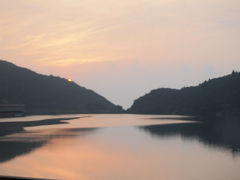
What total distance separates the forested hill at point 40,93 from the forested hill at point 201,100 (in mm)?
25347

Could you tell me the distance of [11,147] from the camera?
77.8 ft

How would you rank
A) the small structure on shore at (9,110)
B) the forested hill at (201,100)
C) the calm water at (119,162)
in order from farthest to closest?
1. the forested hill at (201,100)
2. the small structure on shore at (9,110)
3. the calm water at (119,162)

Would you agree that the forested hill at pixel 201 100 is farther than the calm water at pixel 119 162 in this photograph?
Yes

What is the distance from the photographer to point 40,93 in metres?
144

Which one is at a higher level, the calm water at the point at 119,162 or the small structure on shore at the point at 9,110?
the small structure on shore at the point at 9,110

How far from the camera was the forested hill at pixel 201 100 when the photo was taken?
11975cm

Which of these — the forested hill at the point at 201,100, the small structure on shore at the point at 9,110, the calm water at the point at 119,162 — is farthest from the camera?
the forested hill at the point at 201,100

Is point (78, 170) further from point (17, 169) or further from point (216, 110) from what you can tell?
point (216, 110)

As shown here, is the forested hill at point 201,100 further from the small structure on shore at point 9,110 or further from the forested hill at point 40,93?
the small structure on shore at point 9,110

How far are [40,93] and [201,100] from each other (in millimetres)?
67124

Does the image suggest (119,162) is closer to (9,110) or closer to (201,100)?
(9,110)

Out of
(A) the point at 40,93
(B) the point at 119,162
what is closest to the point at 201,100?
(A) the point at 40,93

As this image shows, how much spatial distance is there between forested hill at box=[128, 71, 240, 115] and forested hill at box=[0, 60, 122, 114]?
25.3m

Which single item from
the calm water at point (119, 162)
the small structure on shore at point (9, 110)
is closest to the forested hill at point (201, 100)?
the small structure on shore at point (9, 110)
